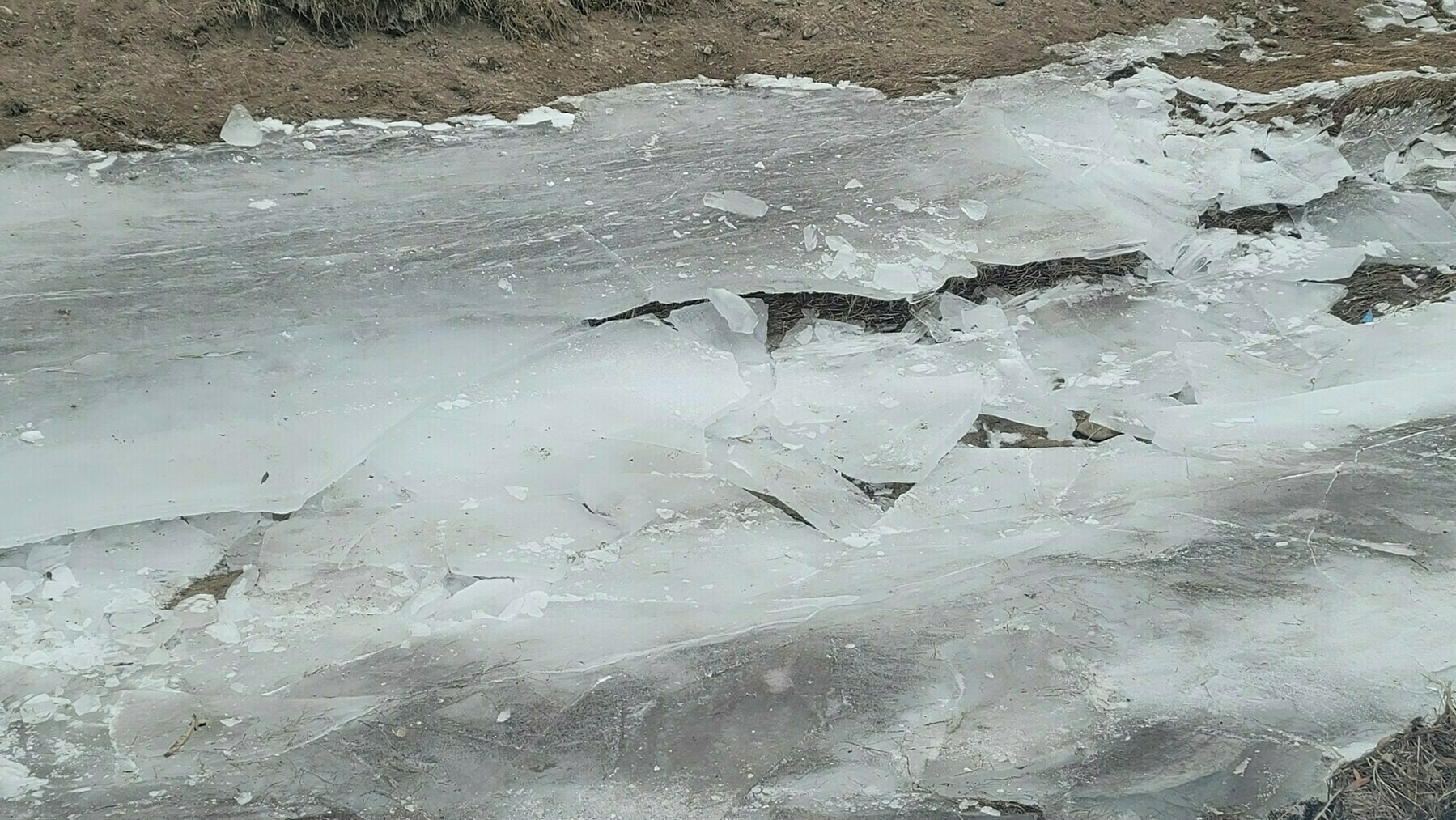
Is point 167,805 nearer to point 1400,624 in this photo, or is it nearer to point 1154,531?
point 1154,531

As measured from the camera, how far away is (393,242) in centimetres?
317

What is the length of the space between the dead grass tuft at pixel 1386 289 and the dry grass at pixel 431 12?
8.96 feet

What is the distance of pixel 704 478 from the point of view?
2717mm

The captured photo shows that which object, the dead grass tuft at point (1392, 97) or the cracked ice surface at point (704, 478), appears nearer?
the cracked ice surface at point (704, 478)

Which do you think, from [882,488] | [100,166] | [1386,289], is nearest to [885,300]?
[882,488]

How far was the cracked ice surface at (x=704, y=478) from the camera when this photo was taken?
2.06 m

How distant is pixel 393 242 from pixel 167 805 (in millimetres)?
1758

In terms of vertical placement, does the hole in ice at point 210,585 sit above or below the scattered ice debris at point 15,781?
above

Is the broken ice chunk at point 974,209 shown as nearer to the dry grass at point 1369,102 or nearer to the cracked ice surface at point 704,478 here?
the cracked ice surface at point 704,478

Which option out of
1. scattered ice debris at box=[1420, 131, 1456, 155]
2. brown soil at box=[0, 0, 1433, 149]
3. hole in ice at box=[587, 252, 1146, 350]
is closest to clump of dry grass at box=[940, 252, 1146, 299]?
hole in ice at box=[587, 252, 1146, 350]

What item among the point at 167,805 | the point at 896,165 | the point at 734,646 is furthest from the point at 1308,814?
the point at 896,165

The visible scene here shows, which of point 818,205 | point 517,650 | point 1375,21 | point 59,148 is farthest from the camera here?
point 1375,21

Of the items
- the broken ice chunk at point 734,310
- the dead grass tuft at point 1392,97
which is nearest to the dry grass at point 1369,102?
the dead grass tuft at point 1392,97

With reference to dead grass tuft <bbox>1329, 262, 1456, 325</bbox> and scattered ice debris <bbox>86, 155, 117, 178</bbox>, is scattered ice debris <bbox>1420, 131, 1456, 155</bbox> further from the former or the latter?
scattered ice debris <bbox>86, 155, 117, 178</bbox>
